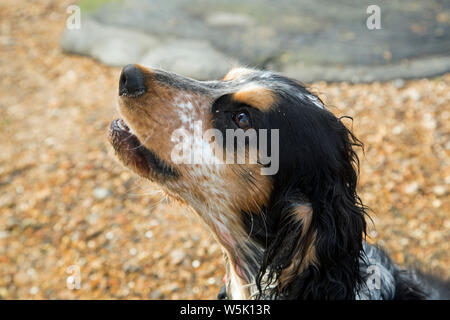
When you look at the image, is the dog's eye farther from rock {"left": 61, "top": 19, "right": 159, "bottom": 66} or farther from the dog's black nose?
rock {"left": 61, "top": 19, "right": 159, "bottom": 66}

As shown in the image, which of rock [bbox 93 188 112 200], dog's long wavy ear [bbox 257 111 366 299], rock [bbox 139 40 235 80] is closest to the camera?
dog's long wavy ear [bbox 257 111 366 299]

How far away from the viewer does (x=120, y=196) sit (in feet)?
17.6

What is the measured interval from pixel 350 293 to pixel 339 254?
25cm

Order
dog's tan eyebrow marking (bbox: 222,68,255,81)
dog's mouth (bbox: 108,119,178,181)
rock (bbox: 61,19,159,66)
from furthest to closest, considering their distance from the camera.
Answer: rock (bbox: 61,19,159,66)
dog's tan eyebrow marking (bbox: 222,68,255,81)
dog's mouth (bbox: 108,119,178,181)

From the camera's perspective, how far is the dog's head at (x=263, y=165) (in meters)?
2.62

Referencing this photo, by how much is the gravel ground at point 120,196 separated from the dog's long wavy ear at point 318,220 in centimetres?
84

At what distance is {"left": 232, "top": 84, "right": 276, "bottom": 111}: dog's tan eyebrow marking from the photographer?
2656 millimetres

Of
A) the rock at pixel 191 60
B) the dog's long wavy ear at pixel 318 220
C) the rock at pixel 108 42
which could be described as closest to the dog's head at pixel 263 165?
the dog's long wavy ear at pixel 318 220

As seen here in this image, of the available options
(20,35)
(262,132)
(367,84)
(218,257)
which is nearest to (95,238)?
(218,257)

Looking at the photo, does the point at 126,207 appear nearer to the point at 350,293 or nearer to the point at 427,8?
the point at 350,293

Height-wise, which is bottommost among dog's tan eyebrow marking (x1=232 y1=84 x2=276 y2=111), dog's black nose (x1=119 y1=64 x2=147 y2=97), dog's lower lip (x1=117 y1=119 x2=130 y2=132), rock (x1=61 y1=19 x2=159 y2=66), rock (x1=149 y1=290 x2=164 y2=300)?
rock (x1=149 y1=290 x2=164 y2=300)

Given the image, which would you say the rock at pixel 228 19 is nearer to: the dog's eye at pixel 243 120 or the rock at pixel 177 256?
the rock at pixel 177 256

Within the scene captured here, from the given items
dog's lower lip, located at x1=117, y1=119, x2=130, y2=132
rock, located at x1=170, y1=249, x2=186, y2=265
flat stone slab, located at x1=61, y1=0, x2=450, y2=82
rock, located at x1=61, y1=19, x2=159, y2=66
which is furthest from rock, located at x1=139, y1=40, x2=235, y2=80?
dog's lower lip, located at x1=117, y1=119, x2=130, y2=132

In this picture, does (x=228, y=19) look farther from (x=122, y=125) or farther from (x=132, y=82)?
(x=132, y=82)
